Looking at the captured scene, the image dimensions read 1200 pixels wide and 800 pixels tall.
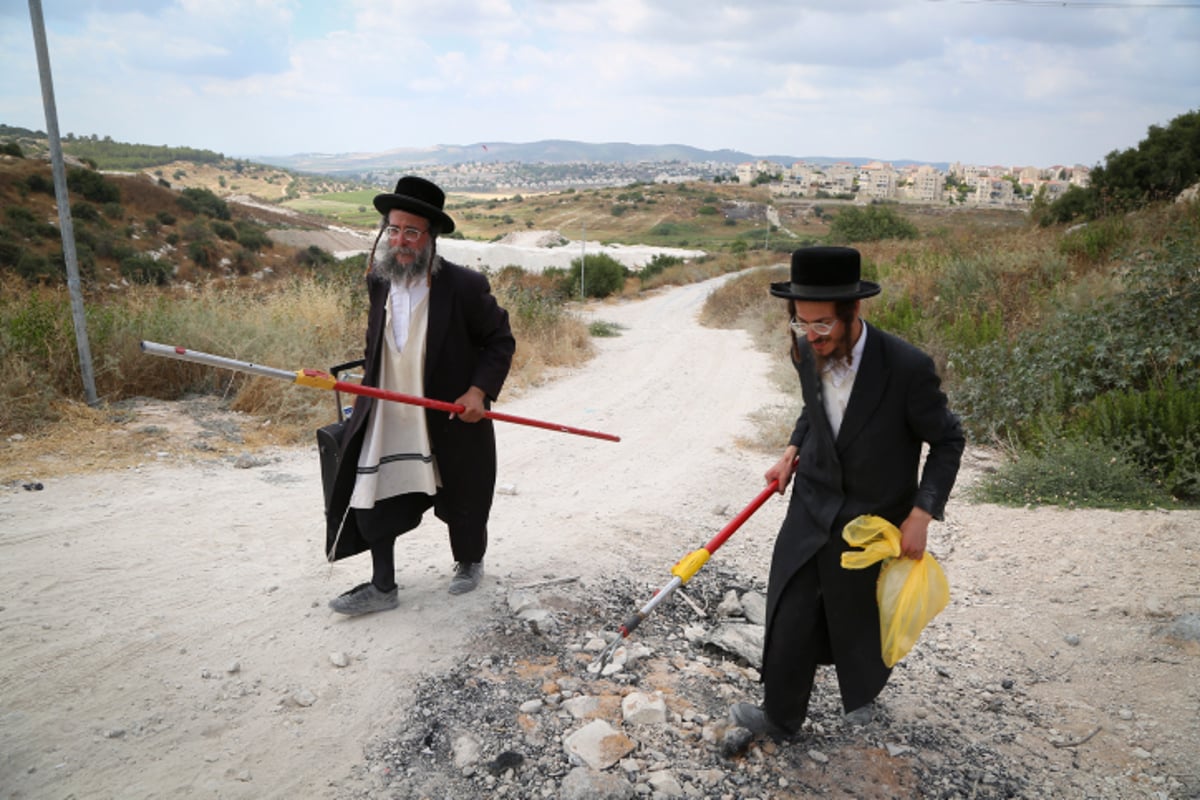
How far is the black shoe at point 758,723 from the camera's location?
2.68m

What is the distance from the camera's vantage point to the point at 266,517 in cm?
497

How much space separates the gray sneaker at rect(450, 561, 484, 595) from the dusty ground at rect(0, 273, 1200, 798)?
0.11 meters

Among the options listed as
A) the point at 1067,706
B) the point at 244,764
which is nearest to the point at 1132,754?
the point at 1067,706

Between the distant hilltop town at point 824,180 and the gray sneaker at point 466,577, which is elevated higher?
the distant hilltop town at point 824,180

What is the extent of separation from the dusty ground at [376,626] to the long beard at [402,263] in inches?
62.1

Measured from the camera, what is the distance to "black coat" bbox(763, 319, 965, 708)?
7.64 feet

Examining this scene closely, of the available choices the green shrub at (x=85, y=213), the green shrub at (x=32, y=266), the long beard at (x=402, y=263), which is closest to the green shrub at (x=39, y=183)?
the green shrub at (x=85, y=213)

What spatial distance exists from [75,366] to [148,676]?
4.91 m

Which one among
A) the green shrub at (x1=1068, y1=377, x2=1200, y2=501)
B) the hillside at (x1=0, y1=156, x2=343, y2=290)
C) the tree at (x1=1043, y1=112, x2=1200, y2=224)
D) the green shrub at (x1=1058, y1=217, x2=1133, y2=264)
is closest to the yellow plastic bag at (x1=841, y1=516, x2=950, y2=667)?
the green shrub at (x1=1068, y1=377, x2=1200, y2=501)

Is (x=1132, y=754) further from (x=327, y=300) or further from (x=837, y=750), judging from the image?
(x=327, y=300)

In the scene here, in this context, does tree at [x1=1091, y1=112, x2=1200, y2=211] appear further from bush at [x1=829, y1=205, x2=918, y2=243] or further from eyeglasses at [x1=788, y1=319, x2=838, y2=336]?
eyeglasses at [x1=788, y1=319, x2=838, y2=336]

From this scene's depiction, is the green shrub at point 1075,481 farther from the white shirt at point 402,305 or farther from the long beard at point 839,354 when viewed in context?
the white shirt at point 402,305

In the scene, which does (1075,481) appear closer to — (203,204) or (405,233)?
(405,233)

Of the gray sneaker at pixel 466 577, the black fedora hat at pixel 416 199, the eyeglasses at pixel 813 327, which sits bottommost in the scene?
the gray sneaker at pixel 466 577
